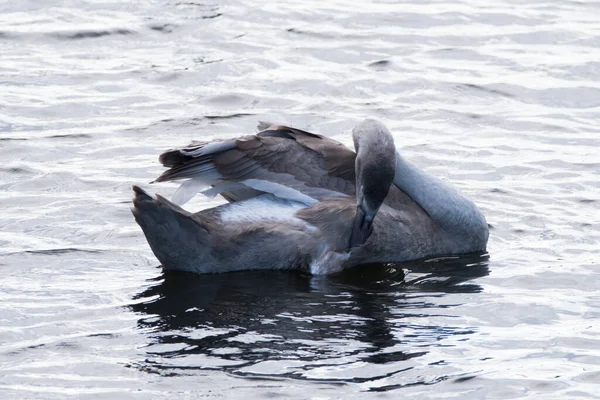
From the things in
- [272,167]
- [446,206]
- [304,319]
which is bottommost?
[304,319]

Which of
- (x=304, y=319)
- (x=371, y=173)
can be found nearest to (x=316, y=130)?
(x=371, y=173)

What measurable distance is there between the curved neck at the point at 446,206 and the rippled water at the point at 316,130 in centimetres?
23

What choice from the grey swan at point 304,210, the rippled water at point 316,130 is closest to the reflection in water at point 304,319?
the rippled water at point 316,130

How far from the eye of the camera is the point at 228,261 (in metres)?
10.2

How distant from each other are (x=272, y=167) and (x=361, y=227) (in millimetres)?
892

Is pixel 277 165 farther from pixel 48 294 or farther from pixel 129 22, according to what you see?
pixel 129 22

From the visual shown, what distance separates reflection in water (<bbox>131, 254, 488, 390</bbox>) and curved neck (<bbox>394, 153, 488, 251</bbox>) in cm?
20

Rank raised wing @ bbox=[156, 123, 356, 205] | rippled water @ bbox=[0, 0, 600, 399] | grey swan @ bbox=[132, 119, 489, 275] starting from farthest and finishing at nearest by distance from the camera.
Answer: raised wing @ bbox=[156, 123, 356, 205] → grey swan @ bbox=[132, 119, 489, 275] → rippled water @ bbox=[0, 0, 600, 399]

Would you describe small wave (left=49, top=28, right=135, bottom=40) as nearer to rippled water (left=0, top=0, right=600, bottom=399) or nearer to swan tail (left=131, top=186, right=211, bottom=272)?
rippled water (left=0, top=0, right=600, bottom=399)

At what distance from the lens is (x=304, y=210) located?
34.0 ft

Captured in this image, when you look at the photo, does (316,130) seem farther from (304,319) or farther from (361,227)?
(304,319)

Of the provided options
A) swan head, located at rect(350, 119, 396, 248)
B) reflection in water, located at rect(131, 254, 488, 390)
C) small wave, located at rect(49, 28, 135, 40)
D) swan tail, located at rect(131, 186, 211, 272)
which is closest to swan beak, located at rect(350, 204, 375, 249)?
swan head, located at rect(350, 119, 396, 248)

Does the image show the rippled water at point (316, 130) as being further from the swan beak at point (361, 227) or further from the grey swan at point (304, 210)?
the swan beak at point (361, 227)

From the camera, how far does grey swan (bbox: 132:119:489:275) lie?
32.6ft
